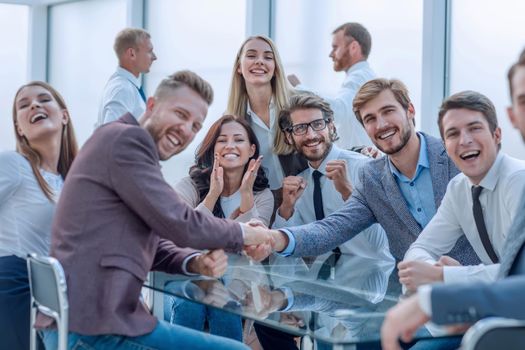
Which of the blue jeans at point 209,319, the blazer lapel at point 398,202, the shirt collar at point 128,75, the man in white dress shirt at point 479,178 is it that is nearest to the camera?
the man in white dress shirt at point 479,178

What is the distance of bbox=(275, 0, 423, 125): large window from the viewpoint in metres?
5.16

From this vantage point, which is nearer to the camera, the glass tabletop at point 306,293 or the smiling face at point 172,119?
the glass tabletop at point 306,293

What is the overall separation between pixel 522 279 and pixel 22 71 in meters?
7.82

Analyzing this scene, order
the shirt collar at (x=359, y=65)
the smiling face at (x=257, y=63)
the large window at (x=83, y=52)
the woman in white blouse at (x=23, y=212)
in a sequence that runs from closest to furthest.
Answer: the woman in white blouse at (x=23, y=212) < the smiling face at (x=257, y=63) < the shirt collar at (x=359, y=65) < the large window at (x=83, y=52)

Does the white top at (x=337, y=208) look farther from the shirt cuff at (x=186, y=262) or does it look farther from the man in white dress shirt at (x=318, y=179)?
the shirt cuff at (x=186, y=262)

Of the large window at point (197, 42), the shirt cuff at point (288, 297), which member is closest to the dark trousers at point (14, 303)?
the shirt cuff at point (288, 297)

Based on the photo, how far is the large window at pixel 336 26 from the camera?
516cm

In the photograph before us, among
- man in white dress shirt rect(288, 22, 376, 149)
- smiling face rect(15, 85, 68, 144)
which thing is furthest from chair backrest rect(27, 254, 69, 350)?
man in white dress shirt rect(288, 22, 376, 149)

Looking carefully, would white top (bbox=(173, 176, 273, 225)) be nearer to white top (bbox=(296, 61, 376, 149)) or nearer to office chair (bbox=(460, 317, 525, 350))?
white top (bbox=(296, 61, 376, 149))

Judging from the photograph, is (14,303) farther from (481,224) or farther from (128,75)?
(128,75)

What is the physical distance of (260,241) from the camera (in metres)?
2.71

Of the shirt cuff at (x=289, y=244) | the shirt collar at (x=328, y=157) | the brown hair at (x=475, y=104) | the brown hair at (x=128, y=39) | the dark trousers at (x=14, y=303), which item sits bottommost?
the dark trousers at (x=14, y=303)

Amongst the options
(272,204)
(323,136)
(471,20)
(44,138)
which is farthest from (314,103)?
(471,20)

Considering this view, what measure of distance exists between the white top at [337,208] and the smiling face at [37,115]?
3.39 feet
